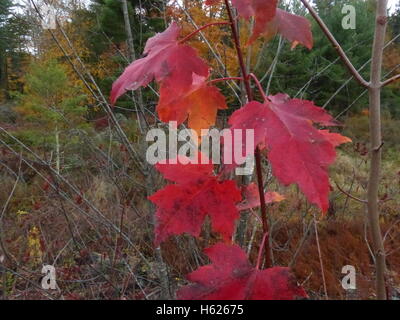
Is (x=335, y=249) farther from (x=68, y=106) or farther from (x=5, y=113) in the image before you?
(x=5, y=113)

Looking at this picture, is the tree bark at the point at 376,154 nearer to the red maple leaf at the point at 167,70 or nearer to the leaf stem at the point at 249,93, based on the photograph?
the leaf stem at the point at 249,93

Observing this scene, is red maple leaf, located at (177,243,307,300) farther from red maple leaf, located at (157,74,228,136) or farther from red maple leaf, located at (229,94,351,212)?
red maple leaf, located at (157,74,228,136)

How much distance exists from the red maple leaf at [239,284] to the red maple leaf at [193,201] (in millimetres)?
71

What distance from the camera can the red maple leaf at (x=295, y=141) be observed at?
51 centimetres

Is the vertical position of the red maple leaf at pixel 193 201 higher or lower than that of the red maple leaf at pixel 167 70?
lower

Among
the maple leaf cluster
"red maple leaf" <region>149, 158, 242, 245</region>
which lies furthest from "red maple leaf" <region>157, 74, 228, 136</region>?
"red maple leaf" <region>149, 158, 242, 245</region>

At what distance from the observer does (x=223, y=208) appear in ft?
2.13

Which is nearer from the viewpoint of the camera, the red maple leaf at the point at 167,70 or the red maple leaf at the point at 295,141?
the red maple leaf at the point at 295,141

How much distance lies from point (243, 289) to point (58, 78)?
7.93 meters

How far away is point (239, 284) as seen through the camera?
60 centimetres

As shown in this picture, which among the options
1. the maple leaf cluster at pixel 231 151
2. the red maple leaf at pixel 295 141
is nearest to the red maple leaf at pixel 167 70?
the maple leaf cluster at pixel 231 151

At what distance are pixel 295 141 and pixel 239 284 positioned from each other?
0.88ft

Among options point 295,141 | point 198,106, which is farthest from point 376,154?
point 198,106
